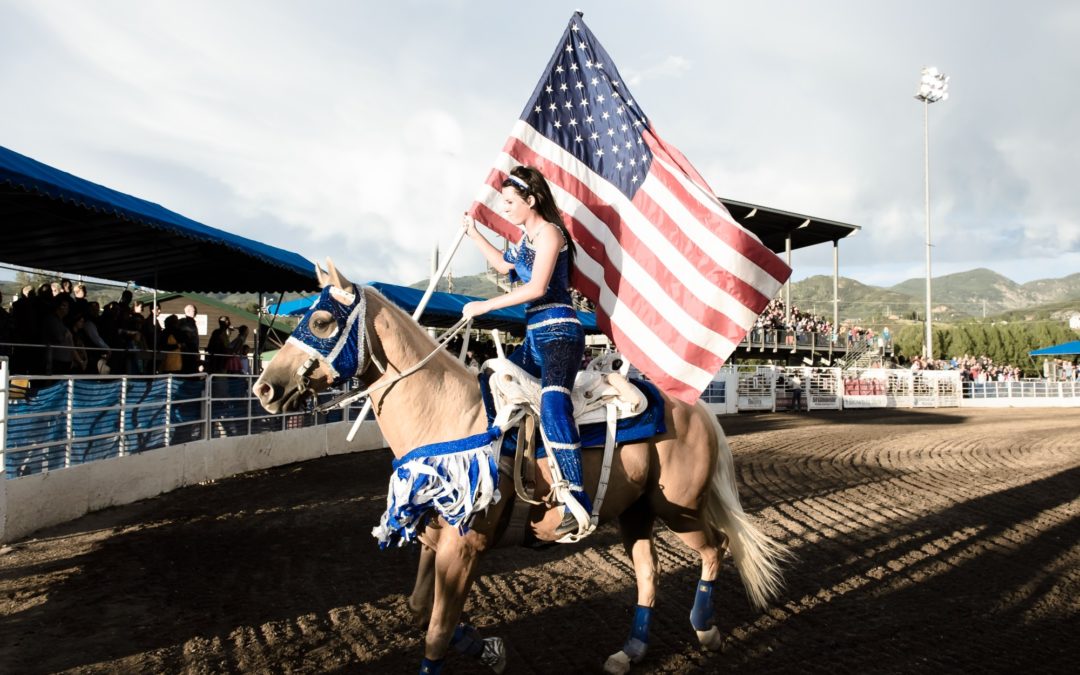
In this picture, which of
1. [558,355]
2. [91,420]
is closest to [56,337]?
[91,420]

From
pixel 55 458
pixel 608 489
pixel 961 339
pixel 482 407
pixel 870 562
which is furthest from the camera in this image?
pixel 961 339

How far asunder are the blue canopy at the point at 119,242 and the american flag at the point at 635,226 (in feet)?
19.3

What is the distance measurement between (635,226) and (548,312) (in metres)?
1.49

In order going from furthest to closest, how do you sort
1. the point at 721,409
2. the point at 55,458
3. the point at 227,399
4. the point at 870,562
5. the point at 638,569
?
the point at 721,409 → the point at 227,399 → the point at 55,458 → the point at 870,562 → the point at 638,569

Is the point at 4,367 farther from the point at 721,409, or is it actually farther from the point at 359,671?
the point at 721,409

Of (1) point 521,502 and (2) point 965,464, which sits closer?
(1) point 521,502

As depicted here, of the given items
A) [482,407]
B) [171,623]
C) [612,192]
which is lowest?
[171,623]

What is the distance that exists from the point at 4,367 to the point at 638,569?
6300mm

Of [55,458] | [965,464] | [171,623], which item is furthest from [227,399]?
[965,464]

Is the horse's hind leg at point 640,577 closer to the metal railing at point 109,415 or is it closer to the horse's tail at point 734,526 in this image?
the horse's tail at point 734,526

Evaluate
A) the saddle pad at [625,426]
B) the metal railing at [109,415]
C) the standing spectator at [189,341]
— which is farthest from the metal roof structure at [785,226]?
the saddle pad at [625,426]

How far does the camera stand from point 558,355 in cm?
371

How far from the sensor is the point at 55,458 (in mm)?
7867

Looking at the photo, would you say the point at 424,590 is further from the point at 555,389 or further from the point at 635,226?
the point at 635,226
